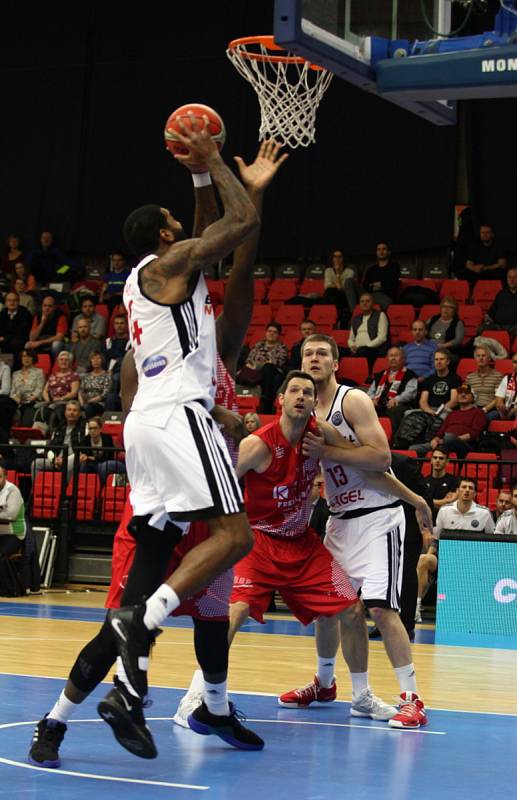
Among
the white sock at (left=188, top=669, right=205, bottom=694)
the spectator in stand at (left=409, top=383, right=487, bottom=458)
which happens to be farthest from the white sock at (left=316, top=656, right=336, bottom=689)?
the spectator in stand at (left=409, top=383, right=487, bottom=458)

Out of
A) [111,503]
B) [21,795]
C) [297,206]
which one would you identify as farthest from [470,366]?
[21,795]

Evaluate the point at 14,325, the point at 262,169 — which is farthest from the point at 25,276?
the point at 262,169

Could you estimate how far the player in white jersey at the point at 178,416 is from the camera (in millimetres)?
4293

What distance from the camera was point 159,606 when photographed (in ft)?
13.9

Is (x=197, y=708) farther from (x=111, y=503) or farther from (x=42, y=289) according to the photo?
(x=42, y=289)

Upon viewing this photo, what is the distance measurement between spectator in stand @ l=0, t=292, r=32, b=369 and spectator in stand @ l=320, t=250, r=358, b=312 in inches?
177

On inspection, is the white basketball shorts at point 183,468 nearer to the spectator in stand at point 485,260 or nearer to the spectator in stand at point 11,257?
the spectator in stand at point 485,260

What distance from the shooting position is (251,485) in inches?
243

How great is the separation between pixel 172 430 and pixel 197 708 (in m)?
1.50

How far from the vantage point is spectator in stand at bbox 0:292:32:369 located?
705 inches

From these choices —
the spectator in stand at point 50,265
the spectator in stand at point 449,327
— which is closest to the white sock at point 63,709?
the spectator in stand at point 449,327

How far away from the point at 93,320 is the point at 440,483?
22.9 feet

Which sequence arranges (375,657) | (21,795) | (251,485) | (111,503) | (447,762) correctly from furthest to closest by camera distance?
(111,503)
(375,657)
(251,485)
(447,762)
(21,795)

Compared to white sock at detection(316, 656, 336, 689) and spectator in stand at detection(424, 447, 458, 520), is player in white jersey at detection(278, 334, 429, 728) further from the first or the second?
spectator in stand at detection(424, 447, 458, 520)
